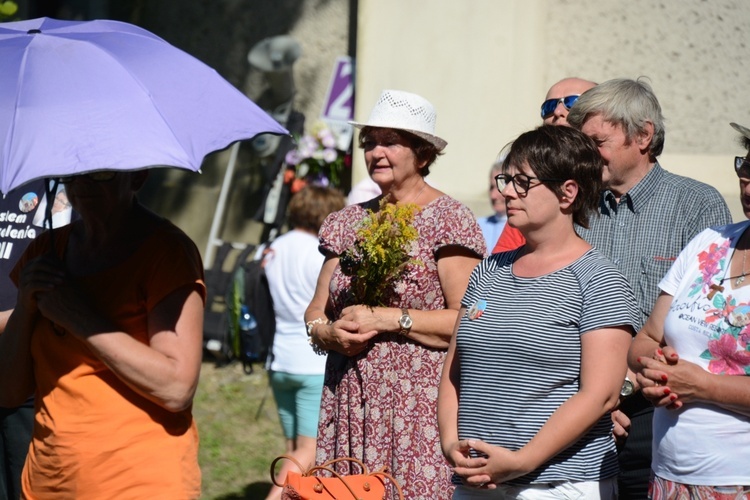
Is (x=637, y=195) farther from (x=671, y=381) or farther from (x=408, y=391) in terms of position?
(x=408, y=391)

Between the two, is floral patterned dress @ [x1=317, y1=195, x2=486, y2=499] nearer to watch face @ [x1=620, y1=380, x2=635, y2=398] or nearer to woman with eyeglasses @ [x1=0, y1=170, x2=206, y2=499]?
watch face @ [x1=620, y1=380, x2=635, y2=398]

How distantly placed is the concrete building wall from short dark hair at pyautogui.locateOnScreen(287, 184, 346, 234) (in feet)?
6.98

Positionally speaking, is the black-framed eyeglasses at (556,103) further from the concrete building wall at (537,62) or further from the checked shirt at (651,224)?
the concrete building wall at (537,62)

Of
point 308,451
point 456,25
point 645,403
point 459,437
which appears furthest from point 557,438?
point 456,25

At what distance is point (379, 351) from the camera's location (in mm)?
3793

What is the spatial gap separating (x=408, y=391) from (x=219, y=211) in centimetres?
634

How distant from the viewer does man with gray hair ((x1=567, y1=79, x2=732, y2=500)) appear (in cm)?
358

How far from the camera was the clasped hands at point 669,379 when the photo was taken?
289 cm

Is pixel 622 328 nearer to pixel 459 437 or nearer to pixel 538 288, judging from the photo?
pixel 538 288

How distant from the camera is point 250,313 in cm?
790

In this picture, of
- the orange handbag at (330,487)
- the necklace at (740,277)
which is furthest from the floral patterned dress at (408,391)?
the necklace at (740,277)

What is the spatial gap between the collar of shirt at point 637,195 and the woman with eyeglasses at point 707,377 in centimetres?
58

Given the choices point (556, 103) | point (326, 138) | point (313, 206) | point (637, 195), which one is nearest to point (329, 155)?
point (326, 138)

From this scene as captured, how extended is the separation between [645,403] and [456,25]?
193 inches
